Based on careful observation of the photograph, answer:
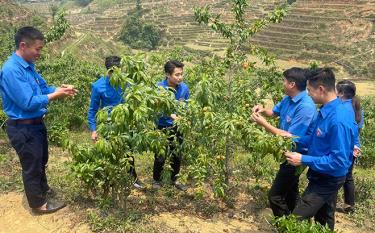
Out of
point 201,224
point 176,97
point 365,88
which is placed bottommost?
point 365,88

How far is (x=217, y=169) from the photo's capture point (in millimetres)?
5074

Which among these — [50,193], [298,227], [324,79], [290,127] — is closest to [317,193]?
[298,227]

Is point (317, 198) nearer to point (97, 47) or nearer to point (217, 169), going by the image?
point (217, 169)

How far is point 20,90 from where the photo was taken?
396 cm

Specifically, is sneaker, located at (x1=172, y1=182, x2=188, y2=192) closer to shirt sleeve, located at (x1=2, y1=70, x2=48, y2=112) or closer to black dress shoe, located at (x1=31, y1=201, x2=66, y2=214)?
black dress shoe, located at (x1=31, y1=201, x2=66, y2=214)

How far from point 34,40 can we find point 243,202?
3.29 meters

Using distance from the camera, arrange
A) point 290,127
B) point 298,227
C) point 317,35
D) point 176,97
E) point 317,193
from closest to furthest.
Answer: point 298,227
point 317,193
point 290,127
point 176,97
point 317,35

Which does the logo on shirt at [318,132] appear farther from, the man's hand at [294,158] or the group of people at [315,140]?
the man's hand at [294,158]

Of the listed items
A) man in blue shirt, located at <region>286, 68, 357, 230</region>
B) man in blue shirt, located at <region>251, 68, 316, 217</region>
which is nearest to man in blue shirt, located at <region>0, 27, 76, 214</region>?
man in blue shirt, located at <region>251, 68, 316, 217</region>

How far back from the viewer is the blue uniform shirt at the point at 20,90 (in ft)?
13.0

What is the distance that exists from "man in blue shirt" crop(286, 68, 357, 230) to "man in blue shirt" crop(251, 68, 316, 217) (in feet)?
0.66

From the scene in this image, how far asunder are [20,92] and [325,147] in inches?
117

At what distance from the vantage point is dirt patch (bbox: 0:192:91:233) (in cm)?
425

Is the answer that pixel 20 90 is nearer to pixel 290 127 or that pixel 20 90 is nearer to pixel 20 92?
pixel 20 92
